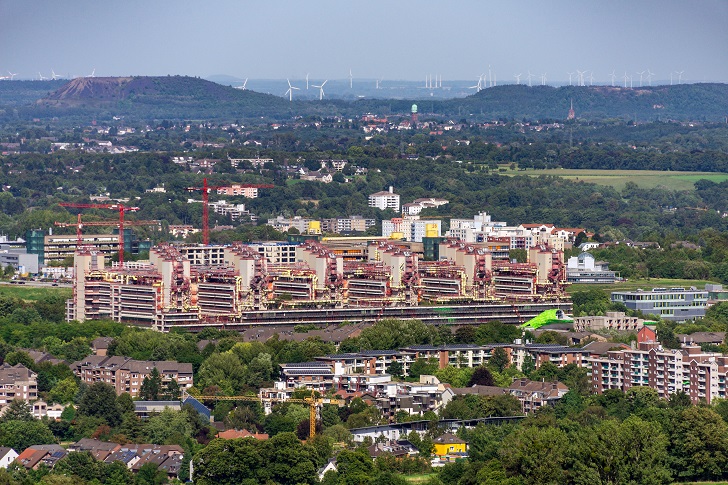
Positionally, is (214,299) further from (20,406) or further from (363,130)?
(363,130)

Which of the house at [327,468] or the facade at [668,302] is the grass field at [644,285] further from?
the house at [327,468]

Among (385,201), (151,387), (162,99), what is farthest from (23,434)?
(162,99)

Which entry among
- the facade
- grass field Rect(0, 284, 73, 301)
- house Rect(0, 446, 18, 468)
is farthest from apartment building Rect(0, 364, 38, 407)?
the facade

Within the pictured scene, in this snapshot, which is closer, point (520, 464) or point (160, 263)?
point (520, 464)

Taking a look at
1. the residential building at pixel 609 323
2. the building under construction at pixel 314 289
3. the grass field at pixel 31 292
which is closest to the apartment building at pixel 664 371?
the residential building at pixel 609 323

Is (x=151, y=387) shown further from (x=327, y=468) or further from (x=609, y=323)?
(x=609, y=323)

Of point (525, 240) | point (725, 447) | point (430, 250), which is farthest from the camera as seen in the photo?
point (525, 240)

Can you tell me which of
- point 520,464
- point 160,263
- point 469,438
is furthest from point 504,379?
point 160,263

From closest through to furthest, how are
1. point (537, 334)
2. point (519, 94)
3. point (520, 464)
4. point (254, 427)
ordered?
point (520, 464) → point (254, 427) → point (537, 334) → point (519, 94)
